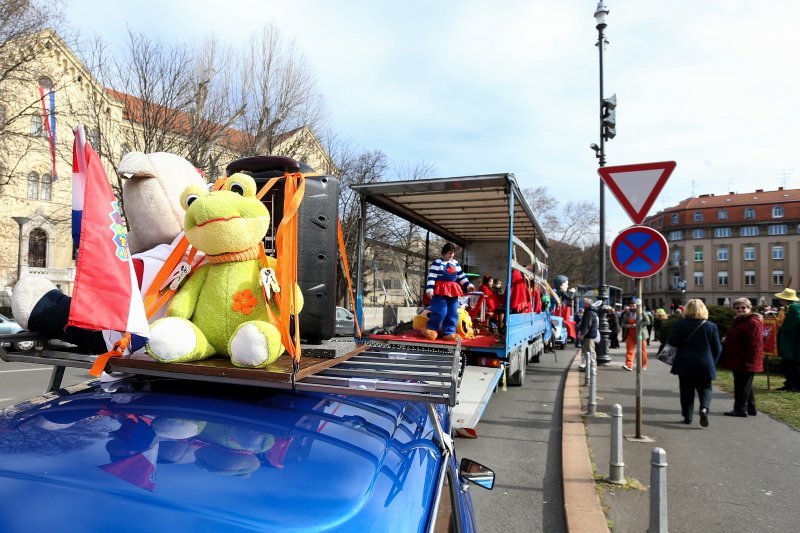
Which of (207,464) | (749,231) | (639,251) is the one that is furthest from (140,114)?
(749,231)

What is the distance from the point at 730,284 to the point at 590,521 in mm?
87507

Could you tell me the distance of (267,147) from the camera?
19266 mm

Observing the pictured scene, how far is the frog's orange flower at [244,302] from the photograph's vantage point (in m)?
2.39

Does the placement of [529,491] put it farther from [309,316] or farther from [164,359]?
[164,359]

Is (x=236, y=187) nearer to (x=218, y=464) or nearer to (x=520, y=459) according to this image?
(x=218, y=464)

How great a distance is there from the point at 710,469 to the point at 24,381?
428 inches

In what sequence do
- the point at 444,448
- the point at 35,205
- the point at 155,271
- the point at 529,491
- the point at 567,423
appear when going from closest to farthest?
the point at 444,448 → the point at 155,271 → the point at 529,491 → the point at 567,423 → the point at 35,205

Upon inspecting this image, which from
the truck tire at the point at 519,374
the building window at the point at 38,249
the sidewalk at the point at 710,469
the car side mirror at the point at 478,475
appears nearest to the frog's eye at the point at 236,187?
the car side mirror at the point at 478,475

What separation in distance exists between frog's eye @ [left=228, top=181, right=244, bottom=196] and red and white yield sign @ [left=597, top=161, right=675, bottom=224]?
4.27 meters

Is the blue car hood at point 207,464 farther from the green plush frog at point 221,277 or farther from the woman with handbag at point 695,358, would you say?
the woman with handbag at point 695,358

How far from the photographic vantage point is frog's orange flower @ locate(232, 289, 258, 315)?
2387 millimetres

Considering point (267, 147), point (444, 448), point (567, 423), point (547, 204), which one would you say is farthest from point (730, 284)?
point (444, 448)

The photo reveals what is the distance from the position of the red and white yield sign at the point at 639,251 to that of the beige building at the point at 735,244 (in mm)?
74923

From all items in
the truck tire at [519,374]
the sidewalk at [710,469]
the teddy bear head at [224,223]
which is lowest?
the sidewalk at [710,469]
